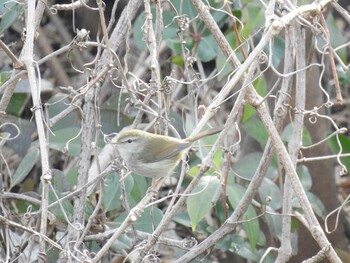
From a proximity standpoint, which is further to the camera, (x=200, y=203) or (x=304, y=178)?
(x=304, y=178)

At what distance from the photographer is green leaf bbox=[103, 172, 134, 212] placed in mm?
3072

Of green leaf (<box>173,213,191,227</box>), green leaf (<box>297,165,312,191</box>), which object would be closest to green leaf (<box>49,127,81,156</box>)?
green leaf (<box>173,213,191,227</box>)

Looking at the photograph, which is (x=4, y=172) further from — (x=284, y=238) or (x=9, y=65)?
(x=284, y=238)

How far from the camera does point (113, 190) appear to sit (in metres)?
3.09

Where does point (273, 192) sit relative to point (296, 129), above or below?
below

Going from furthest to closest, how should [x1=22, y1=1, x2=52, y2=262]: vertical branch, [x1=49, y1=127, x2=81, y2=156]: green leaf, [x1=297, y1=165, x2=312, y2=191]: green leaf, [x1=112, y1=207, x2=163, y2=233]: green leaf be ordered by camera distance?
[x1=297, y1=165, x2=312, y2=191]: green leaf
[x1=49, y1=127, x2=81, y2=156]: green leaf
[x1=112, y1=207, x2=163, y2=233]: green leaf
[x1=22, y1=1, x2=52, y2=262]: vertical branch

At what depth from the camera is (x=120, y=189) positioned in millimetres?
3012

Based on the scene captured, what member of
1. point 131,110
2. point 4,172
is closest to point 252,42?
point 131,110

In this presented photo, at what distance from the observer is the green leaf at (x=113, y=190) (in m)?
3.07

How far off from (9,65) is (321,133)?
173cm

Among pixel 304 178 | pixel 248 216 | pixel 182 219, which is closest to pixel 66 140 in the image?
pixel 182 219

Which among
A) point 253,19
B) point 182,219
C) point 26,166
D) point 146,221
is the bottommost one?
point 182,219

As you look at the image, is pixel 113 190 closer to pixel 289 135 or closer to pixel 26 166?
pixel 26 166

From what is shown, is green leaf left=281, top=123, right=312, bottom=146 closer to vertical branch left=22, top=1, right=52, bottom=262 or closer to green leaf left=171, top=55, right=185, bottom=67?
green leaf left=171, top=55, right=185, bottom=67
